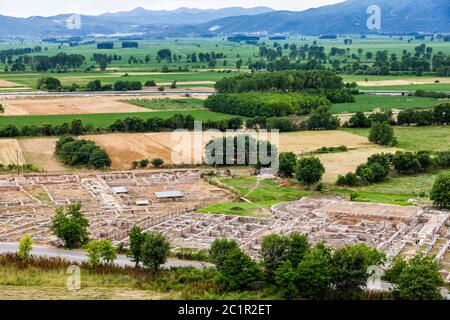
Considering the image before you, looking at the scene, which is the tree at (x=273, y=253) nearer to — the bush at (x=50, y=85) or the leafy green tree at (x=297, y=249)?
the leafy green tree at (x=297, y=249)

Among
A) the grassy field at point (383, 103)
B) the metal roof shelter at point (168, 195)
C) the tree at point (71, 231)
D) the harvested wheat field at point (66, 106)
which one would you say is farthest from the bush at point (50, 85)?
the tree at point (71, 231)

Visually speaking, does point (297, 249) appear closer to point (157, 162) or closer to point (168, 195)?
point (168, 195)

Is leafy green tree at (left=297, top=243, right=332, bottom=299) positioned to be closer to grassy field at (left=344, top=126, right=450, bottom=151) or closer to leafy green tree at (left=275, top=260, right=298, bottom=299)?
leafy green tree at (left=275, top=260, right=298, bottom=299)

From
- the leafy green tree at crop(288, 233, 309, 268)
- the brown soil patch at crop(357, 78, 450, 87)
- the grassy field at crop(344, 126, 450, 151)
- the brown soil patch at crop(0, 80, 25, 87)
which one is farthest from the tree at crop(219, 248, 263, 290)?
the brown soil patch at crop(0, 80, 25, 87)

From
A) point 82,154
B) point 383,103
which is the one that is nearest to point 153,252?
point 82,154
